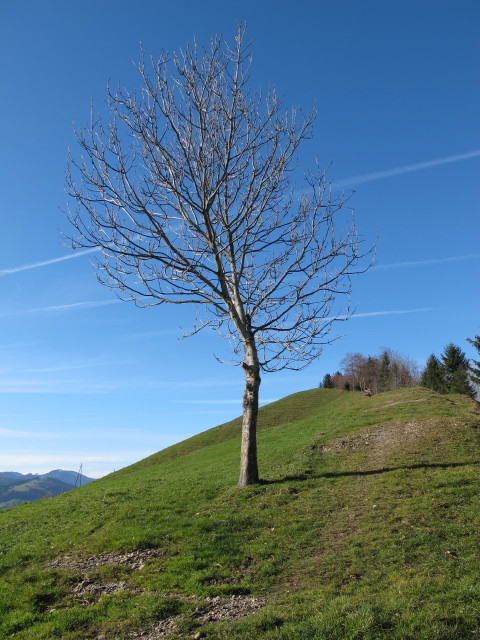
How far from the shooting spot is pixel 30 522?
717 inches

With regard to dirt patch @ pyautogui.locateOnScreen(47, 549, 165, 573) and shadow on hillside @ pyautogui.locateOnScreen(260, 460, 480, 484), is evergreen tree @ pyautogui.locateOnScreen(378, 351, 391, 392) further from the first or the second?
dirt patch @ pyautogui.locateOnScreen(47, 549, 165, 573)

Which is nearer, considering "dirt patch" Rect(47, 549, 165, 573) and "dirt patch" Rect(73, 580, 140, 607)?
"dirt patch" Rect(73, 580, 140, 607)

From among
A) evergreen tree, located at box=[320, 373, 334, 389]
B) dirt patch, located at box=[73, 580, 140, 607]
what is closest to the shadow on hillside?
dirt patch, located at box=[73, 580, 140, 607]

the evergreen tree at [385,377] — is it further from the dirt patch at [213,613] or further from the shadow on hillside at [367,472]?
the dirt patch at [213,613]

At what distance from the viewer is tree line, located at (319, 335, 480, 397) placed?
2859 inches

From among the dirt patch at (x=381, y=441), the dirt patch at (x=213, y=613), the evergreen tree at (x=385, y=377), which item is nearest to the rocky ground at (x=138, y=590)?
the dirt patch at (x=213, y=613)

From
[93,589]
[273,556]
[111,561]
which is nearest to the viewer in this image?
[93,589]

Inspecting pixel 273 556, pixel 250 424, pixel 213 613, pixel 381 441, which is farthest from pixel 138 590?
pixel 381 441

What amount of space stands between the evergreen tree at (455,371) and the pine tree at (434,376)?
42.4 inches

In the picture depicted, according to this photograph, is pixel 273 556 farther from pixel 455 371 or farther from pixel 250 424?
pixel 455 371

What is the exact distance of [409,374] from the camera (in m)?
118

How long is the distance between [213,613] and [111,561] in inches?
173

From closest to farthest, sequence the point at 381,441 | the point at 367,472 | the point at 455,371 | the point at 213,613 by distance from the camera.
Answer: the point at 213,613, the point at 367,472, the point at 381,441, the point at 455,371

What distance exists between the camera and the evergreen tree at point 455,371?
72.5 meters
